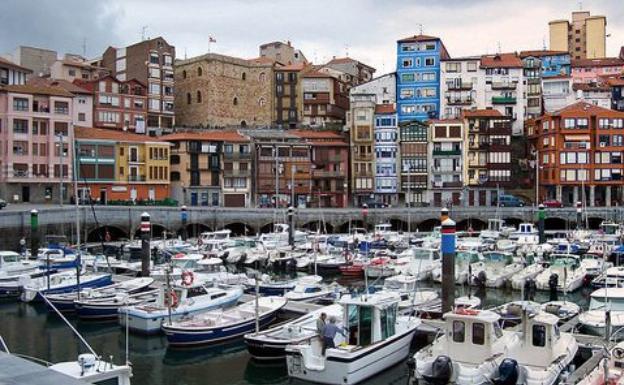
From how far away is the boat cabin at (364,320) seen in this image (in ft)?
76.1

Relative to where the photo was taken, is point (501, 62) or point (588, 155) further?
point (501, 62)

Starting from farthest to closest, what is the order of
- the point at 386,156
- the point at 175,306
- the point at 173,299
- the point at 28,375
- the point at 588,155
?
the point at 386,156
the point at 588,155
the point at 173,299
the point at 175,306
the point at 28,375

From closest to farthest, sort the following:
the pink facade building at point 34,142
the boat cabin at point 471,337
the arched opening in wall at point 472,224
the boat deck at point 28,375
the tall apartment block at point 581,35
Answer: the boat deck at point 28,375 → the boat cabin at point 471,337 → the pink facade building at point 34,142 → the arched opening in wall at point 472,224 → the tall apartment block at point 581,35

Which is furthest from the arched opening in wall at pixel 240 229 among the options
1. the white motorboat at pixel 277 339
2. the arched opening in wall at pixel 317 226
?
the white motorboat at pixel 277 339

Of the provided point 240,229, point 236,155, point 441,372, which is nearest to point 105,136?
point 236,155

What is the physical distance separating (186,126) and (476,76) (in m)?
44.3

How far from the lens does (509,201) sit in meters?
85.8

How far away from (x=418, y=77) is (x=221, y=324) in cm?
7783

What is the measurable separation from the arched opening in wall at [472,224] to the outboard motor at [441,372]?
59024mm

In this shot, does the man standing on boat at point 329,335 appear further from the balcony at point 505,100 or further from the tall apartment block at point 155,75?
the balcony at point 505,100

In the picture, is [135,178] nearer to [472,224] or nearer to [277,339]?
[472,224]

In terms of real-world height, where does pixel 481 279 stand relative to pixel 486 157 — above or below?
below

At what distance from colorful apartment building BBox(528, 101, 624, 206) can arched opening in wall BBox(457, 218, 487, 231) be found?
1433 cm

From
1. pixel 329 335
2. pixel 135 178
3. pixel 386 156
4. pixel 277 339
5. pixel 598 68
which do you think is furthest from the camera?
pixel 598 68
